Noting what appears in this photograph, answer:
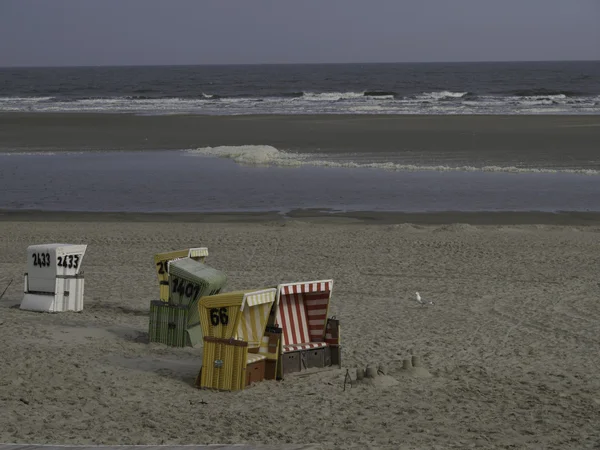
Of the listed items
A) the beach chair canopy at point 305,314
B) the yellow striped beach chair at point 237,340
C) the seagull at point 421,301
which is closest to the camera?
the yellow striped beach chair at point 237,340

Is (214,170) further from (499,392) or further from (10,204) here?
(499,392)

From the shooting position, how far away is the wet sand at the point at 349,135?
31.0 m

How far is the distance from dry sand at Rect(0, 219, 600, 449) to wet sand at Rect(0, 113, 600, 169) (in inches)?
501

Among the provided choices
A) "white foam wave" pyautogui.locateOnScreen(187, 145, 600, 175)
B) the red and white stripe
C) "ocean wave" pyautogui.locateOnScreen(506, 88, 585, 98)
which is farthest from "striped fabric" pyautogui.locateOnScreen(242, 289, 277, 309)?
"ocean wave" pyautogui.locateOnScreen(506, 88, 585, 98)

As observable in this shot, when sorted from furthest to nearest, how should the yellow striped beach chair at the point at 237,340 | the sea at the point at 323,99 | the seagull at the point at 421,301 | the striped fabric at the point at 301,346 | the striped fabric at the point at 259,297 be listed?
the sea at the point at 323,99 < the seagull at the point at 421,301 < the striped fabric at the point at 301,346 < the striped fabric at the point at 259,297 < the yellow striped beach chair at the point at 237,340

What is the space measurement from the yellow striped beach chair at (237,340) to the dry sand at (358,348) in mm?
182

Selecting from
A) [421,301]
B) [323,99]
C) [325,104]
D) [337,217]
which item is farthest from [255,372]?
[323,99]

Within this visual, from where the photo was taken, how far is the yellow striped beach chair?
29.8ft

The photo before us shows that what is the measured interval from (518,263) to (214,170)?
13.6 m

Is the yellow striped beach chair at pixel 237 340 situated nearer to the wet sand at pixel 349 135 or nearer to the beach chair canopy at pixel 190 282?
the beach chair canopy at pixel 190 282

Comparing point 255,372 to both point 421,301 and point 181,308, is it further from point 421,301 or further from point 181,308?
point 421,301

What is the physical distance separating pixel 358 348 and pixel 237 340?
211cm

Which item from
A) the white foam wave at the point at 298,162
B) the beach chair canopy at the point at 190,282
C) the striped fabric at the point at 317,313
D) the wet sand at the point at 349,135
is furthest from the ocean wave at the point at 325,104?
the striped fabric at the point at 317,313

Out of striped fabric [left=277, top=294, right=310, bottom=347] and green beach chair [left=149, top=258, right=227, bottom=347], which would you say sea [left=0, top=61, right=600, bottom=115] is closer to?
green beach chair [left=149, top=258, right=227, bottom=347]
